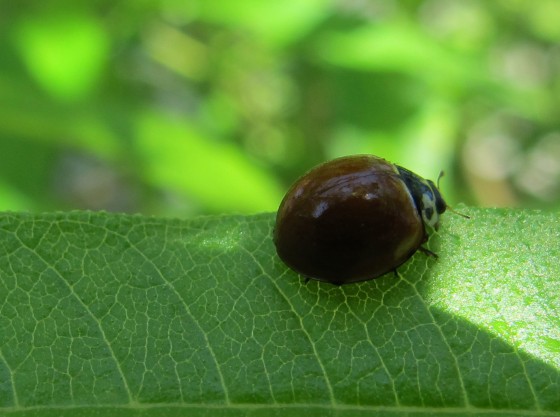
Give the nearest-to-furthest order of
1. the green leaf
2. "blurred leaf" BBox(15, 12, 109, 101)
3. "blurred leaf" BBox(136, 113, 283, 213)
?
the green leaf < "blurred leaf" BBox(136, 113, 283, 213) < "blurred leaf" BBox(15, 12, 109, 101)

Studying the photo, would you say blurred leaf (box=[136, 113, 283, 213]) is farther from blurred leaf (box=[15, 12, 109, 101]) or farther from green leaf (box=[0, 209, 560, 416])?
green leaf (box=[0, 209, 560, 416])

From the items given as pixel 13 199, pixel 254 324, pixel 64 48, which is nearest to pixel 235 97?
pixel 64 48

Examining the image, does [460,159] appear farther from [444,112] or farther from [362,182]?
[362,182]

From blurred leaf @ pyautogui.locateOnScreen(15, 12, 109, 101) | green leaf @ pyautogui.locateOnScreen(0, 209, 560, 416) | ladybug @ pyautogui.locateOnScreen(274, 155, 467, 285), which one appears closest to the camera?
green leaf @ pyautogui.locateOnScreen(0, 209, 560, 416)

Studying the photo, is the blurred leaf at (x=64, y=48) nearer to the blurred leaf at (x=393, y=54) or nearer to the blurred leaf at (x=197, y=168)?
the blurred leaf at (x=197, y=168)

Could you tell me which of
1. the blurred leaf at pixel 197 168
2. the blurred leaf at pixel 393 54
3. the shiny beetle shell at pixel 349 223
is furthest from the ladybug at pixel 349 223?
the blurred leaf at pixel 393 54

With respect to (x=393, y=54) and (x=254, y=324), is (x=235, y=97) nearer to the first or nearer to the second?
(x=393, y=54)

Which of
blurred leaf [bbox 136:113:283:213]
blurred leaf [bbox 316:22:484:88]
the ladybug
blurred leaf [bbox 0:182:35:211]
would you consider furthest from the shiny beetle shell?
blurred leaf [bbox 0:182:35:211]
